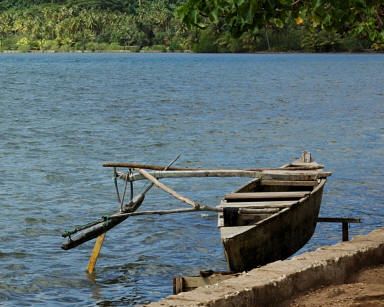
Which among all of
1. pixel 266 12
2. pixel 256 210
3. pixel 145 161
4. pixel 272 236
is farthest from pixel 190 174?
pixel 145 161

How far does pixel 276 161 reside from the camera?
114ft

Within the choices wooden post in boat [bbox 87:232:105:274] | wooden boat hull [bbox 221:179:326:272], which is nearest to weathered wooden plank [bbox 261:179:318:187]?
wooden boat hull [bbox 221:179:326:272]

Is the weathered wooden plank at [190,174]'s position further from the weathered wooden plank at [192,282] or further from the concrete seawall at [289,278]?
the concrete seawall at [289,278]

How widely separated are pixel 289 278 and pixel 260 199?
7030mm

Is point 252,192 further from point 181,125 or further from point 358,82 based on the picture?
point 358,82

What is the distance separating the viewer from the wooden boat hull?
13.7 meters

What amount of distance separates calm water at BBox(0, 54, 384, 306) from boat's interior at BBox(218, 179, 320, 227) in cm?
166

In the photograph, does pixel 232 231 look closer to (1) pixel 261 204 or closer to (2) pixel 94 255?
(1) pixel 261 204

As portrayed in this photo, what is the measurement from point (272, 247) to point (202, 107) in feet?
176

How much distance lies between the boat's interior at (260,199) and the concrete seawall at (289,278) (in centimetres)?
428

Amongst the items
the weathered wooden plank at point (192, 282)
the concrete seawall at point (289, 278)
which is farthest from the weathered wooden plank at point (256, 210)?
the concrete seawall at point (289, 278)

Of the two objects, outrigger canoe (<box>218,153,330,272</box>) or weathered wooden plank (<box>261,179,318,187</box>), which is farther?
weathered wooden plank (<box>261,179,318,187</box>)

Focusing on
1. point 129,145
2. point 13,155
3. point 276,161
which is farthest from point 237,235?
point 129,145

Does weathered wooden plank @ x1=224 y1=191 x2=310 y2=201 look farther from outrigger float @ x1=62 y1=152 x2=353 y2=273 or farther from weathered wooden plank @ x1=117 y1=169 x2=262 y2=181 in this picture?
weathered wooden plank @ x1=117 y1=169 x2=262 y2=181
